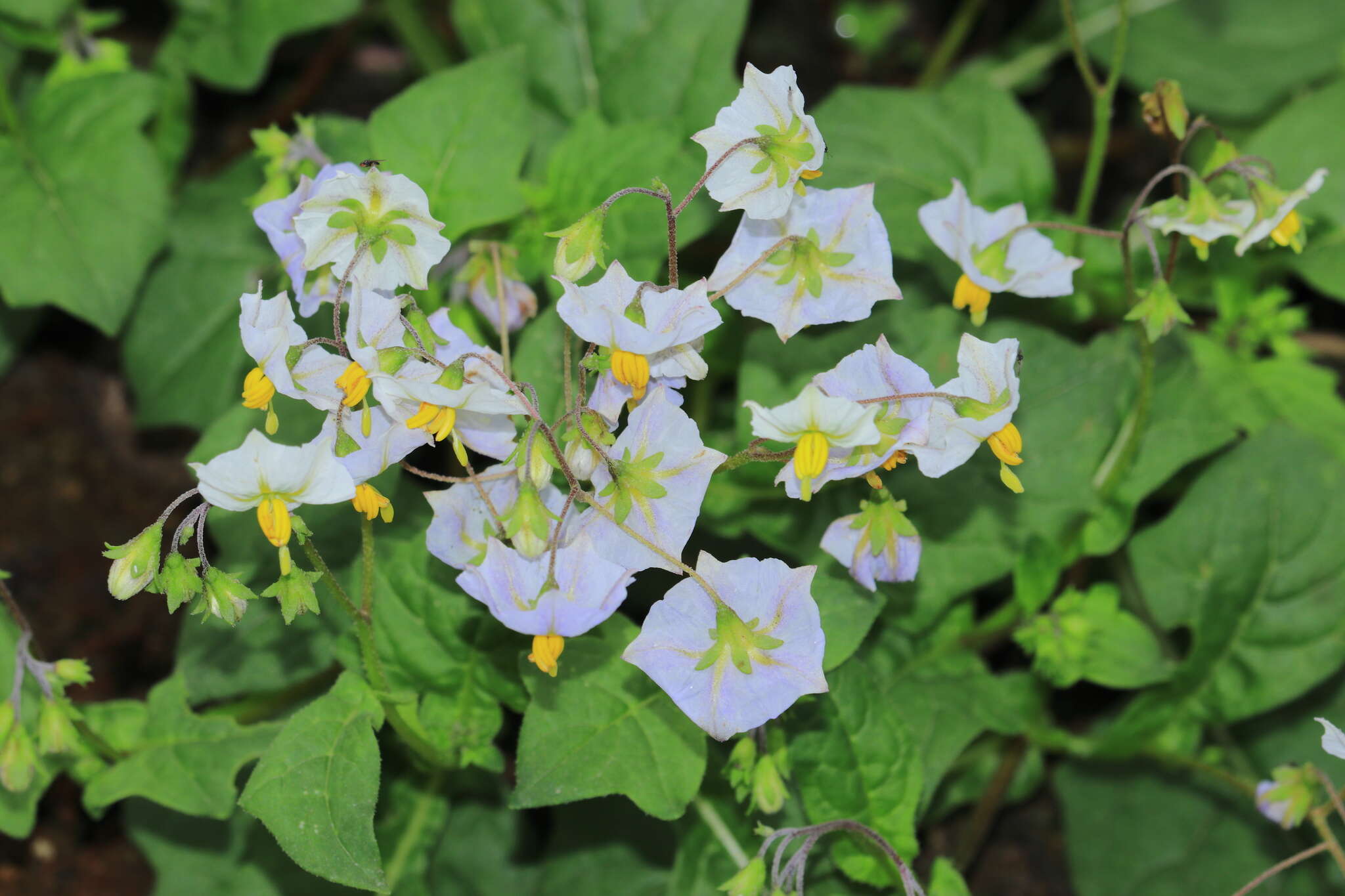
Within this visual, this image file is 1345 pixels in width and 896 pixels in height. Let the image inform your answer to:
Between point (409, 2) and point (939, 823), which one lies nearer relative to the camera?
point (939, 823)

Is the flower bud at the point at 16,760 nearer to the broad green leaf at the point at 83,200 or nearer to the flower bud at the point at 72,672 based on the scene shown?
the flower bud at the point at 72,672

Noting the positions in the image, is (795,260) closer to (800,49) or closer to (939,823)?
(939,823)

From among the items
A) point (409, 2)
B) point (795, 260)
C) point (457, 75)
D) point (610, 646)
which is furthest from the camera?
point (409, 2)

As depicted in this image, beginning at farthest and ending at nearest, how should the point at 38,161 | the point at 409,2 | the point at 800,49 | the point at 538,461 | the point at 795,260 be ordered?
the point at 800,49
the point at 409,2
the point at 38,161
the point at 795,260
the point at 538,461

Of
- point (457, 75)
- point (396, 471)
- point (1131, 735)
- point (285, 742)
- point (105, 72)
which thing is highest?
point (457, 75)

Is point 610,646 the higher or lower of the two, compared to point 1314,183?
lower

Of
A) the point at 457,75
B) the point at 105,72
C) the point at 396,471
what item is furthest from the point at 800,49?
the point at 396,471

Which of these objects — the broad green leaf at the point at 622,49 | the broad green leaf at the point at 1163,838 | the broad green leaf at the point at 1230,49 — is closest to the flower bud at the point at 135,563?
the broad green leaf at the point at 622,49

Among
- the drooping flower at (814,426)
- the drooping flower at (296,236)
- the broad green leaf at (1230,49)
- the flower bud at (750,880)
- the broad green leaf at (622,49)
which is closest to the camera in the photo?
the drooping flower at (814,426)
